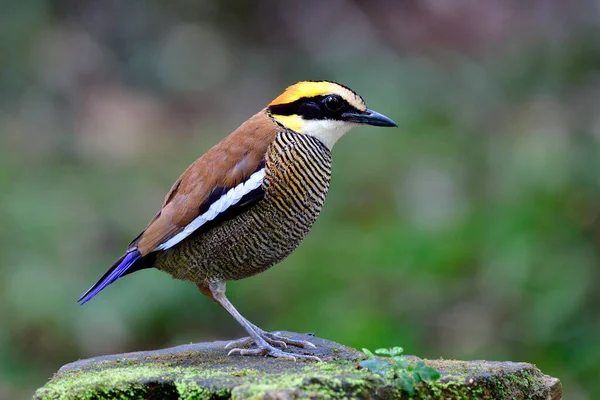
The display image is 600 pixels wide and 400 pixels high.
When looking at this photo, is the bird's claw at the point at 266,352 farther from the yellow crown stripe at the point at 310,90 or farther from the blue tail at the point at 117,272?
the yellow crown stripe at the point at 310,90

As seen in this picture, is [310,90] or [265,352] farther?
[310,90]

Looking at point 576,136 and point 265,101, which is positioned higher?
point 265,101

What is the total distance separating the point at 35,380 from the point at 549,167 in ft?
19.4

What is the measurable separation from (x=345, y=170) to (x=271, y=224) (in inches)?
246

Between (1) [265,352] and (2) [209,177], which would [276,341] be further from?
(2) [209,177]

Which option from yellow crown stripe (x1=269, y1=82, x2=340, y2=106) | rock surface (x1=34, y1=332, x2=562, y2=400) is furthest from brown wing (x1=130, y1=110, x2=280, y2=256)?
rock surface (x1=34, y1=332, x2=562, y2=400)

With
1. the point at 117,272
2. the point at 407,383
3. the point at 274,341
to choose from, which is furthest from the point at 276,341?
the point at 407,383

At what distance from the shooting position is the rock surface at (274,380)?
436 cm

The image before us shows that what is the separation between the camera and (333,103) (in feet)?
19.1

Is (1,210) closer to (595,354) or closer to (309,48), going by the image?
(309,48)

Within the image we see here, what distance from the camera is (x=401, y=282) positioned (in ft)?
31.3

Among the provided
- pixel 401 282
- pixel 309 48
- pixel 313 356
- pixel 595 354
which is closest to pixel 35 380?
pixel 401 282

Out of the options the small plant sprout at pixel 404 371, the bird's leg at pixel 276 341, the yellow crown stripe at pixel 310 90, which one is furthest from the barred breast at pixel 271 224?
the small plant sprout at pixel 404 371

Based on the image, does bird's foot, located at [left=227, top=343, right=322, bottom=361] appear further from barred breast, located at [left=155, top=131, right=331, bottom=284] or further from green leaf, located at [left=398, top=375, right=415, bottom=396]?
green leaf, located at [left=398, top=375, right=415, bottom=396]
